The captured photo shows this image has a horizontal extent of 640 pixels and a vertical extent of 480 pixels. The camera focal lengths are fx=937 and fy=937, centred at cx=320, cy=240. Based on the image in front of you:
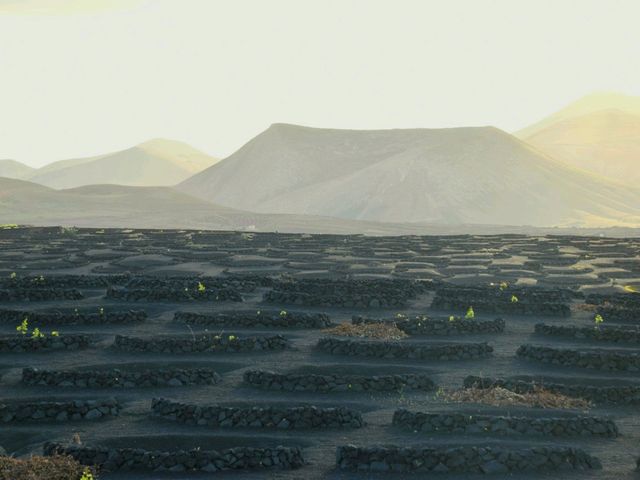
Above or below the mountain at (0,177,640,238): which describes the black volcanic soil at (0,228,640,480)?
below

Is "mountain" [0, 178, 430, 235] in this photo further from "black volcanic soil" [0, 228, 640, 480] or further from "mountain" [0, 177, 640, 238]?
"black volcanic soil" [0, 228, 640, 480]

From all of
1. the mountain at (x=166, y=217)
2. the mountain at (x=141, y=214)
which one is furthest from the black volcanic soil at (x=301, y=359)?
the mountain at (x=141, y=214)

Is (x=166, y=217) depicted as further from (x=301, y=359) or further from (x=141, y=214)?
(x=301, y=359)

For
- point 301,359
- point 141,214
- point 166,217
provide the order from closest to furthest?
1. point 301,359
2. point 166,217
3. point 141,214

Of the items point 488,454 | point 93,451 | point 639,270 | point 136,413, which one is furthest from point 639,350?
point 639,270

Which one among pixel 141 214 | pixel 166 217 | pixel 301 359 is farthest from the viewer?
pixel 141 214

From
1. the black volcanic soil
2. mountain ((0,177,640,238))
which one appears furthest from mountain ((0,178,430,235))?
the black volcanic soil

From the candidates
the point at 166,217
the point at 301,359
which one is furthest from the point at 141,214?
the point at 301,359

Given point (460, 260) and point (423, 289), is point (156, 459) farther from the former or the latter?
point (460, 260)

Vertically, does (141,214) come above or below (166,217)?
above
